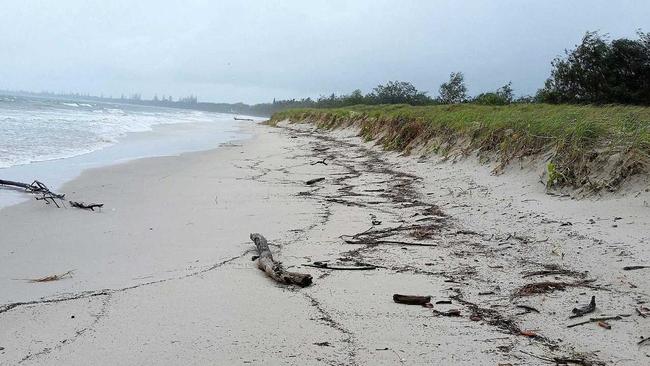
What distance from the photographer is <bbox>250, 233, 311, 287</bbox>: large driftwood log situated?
3498mm

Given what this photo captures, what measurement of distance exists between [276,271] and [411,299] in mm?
1080

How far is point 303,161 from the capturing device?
12.2 metres

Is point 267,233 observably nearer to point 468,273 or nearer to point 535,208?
point 468,273

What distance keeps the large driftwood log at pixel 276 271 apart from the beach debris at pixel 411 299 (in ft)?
2.26

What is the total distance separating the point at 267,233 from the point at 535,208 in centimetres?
303

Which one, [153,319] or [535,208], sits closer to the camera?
[153,319]

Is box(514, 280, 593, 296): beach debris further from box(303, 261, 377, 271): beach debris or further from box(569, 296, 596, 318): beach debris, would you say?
box(303, 261, 377, 271): beach debris

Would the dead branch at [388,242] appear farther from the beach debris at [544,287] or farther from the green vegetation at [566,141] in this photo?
the green vegetation at [566,141]

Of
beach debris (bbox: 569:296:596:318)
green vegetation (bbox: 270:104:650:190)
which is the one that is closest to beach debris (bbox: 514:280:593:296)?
beach debris (bbox: 569:296:596:318)

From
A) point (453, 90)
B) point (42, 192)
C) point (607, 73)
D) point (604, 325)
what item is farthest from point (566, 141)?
point (453, 90)

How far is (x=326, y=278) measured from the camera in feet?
12.0

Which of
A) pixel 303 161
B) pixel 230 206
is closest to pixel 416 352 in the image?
pixel 230 206

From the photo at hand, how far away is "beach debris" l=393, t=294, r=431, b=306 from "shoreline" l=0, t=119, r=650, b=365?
5 centimetres

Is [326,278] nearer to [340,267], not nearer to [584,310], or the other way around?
[340,267]
